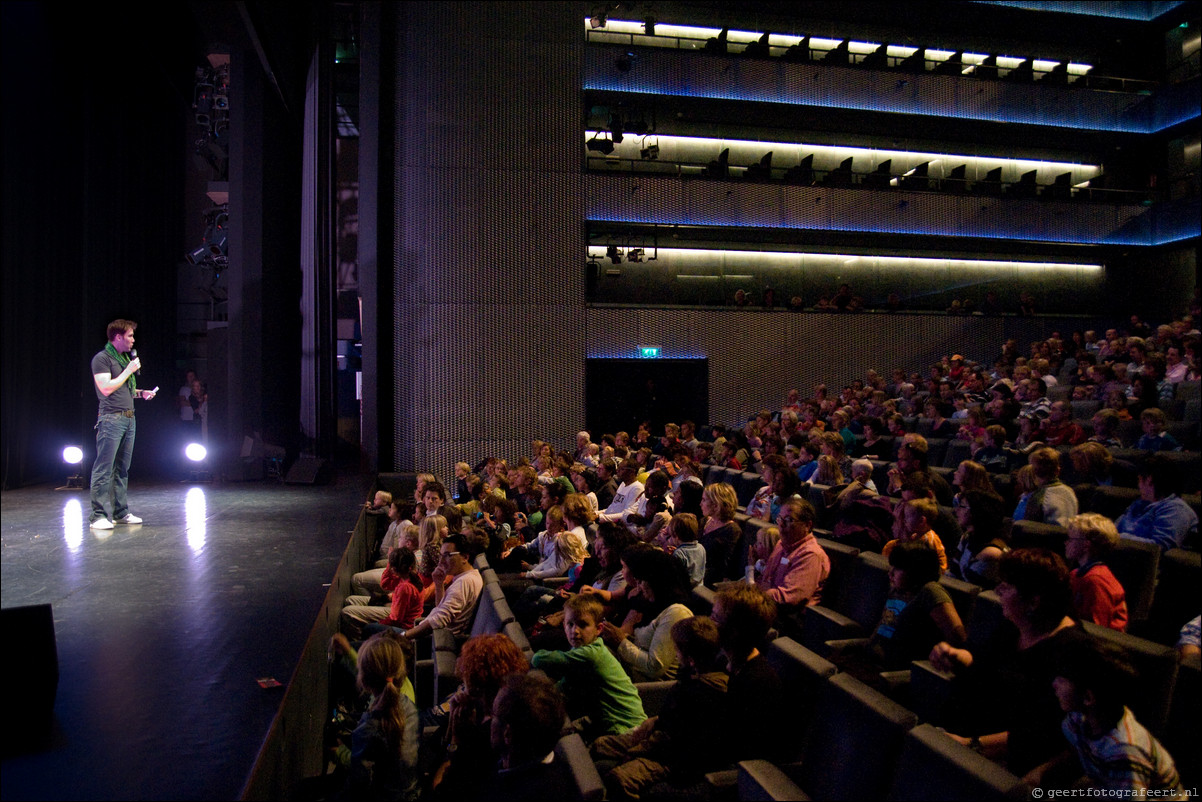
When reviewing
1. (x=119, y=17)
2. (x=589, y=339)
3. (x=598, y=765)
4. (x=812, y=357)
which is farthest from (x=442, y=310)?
(x=598, y=765)

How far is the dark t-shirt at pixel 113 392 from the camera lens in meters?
4.29

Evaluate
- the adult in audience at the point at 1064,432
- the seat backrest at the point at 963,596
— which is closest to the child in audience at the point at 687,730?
the seat backrest at the point at 963,596

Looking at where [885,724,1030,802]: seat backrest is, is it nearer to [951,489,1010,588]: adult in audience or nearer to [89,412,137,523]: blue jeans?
[951,489,1010,588]: adult in audience

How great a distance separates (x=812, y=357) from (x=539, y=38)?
5806mm

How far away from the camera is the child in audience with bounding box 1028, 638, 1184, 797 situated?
161cm

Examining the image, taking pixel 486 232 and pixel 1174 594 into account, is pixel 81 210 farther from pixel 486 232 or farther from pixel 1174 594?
pixel 486 232

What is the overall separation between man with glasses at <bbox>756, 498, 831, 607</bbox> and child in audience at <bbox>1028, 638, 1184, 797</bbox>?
5.48 feet

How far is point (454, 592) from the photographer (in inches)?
147

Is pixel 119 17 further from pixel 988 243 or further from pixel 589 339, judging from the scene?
pixel 988 243

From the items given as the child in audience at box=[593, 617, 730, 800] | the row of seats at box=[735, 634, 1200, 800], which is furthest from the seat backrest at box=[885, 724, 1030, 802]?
the child in audience at box=[593, 617, 730, 800]

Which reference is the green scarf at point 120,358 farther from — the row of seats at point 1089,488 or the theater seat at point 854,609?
the row of seats at point 1089,488

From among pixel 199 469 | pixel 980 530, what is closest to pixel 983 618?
pixel 980 530

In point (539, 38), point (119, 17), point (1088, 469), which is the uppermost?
point (539, 38)

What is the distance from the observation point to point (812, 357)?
11875 millimetres
